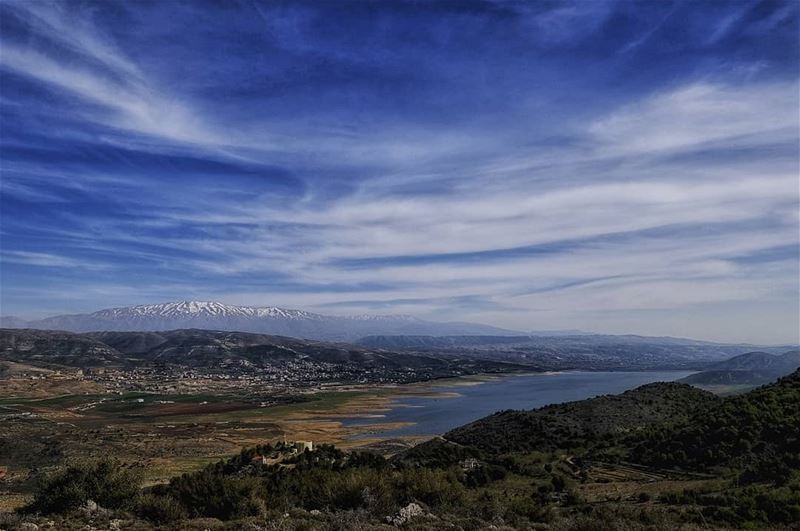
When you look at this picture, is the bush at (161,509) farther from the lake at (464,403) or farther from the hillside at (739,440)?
the lake at (464,403)

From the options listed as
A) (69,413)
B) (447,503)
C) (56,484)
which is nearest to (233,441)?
(69,413)

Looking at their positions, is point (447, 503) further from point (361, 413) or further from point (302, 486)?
point (361, 413)

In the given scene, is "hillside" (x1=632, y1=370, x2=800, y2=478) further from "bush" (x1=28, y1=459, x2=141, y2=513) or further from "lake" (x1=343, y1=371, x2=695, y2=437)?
"lake" (x1=343, y1=371, x2=695, y2=437)

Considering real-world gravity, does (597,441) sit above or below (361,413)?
above

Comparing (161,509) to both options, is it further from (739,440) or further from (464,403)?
(464,403)

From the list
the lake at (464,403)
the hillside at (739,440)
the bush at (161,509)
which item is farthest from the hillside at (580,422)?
the bush at (161,509)
